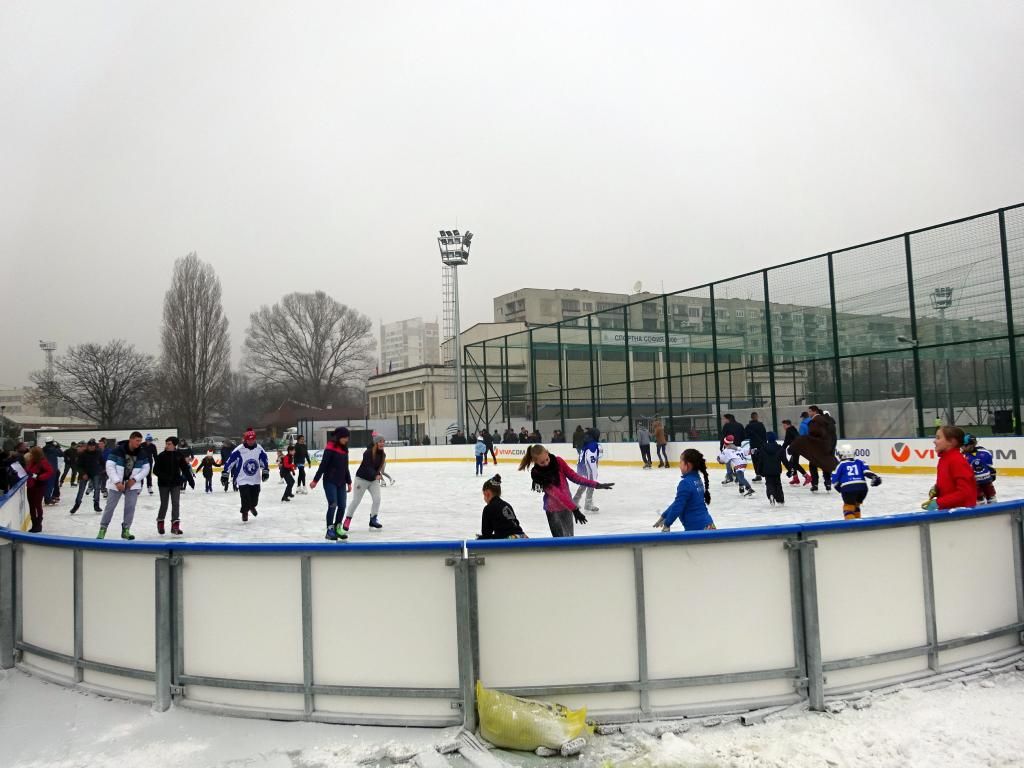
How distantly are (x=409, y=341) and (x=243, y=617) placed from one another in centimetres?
17487

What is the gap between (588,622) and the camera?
156 inches

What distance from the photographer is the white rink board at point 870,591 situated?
418cm

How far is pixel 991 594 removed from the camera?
4738 mm

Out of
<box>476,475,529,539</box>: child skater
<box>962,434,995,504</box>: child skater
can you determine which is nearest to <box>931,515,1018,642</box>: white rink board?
<box>476,475,529,539</box>: child skater

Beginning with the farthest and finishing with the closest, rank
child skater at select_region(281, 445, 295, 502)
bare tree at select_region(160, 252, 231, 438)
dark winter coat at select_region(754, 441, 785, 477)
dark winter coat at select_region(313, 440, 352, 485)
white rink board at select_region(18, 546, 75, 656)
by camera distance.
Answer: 1. bare tree at select_region(160, 252, 231, 438)
2. child skater at select_region(281, 445, 295, 502)
3. dark winter coat at select_region(754, 441, 785, 477)
4. dark winter coat at select_region(313, 440, 352, 485)
5. white rink board at select_region(18, 546, 75, 656)

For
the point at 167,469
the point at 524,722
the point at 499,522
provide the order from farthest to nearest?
1. the point at 167,469
2. the point at 499,522
3. the point at 524,722

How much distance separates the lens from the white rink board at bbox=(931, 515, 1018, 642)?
451 cm

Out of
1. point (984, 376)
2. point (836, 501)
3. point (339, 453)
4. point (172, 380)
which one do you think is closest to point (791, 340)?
point (984, 376)

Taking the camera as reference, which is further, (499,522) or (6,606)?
(6,606)

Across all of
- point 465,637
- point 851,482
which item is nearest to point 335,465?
point 851,482

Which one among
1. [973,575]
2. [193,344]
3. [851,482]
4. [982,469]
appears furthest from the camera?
[193,344]

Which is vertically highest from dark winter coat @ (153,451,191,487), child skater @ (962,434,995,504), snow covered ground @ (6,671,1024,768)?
dark winter coat @ (153,451,191,487)

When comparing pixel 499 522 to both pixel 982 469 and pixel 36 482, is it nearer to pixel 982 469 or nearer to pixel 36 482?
pixel 982 469

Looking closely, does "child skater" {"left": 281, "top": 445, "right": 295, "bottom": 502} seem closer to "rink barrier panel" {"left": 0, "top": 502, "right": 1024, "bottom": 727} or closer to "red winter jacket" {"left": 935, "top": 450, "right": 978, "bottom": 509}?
"rink barrier panel" {"left": 0, "top": 502, "right": 1024, "bottom": 727}
